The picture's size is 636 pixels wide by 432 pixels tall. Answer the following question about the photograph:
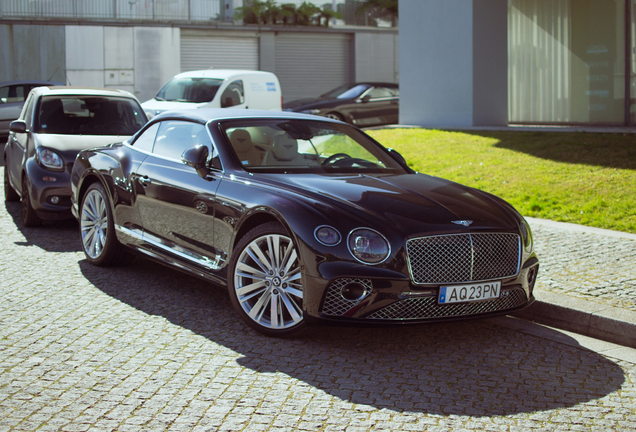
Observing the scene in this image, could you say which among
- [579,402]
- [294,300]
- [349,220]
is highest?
[349,220]

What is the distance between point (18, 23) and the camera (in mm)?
28141

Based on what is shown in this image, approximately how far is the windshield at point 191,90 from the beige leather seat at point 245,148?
12031mm

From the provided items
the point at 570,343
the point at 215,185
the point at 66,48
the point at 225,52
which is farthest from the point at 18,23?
the point at 570,343

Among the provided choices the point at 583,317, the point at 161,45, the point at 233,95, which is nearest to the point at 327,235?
the point at 583,317

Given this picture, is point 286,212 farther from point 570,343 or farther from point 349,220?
point 570,343

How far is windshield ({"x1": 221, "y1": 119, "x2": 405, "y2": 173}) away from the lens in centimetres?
552

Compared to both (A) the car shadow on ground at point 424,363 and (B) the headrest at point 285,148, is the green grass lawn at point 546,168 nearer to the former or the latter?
(A) the car shadow on ground at point 424,363

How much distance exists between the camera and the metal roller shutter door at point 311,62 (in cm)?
3142

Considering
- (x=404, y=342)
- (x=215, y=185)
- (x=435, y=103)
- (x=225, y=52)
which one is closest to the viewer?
(x=404, y=342)

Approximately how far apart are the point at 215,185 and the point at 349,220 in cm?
127

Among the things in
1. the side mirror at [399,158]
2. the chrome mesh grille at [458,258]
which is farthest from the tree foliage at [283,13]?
the chrome mesh grille at [458,258]

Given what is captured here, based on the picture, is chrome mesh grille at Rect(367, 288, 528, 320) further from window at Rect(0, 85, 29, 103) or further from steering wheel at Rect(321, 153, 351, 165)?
window at Rect(0, 85, 29, 103)

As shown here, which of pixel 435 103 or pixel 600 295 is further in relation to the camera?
pixel 435 103

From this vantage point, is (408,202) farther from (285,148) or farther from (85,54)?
(85,54)
